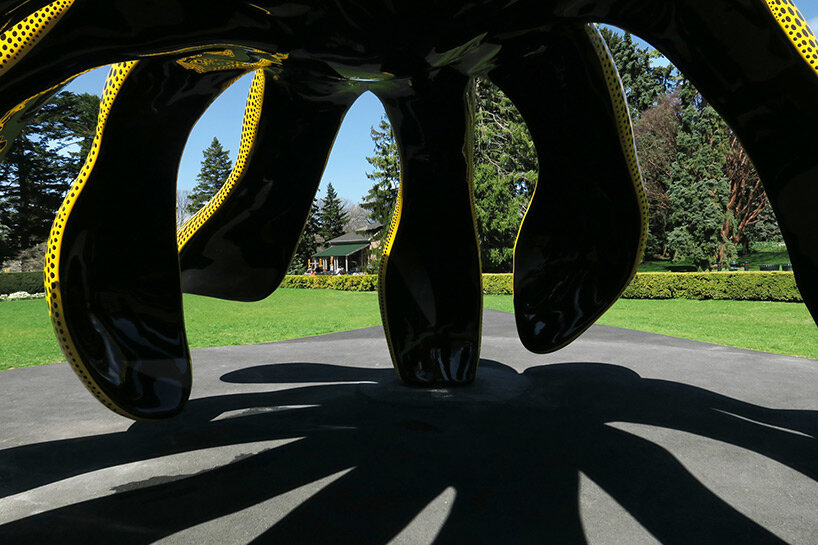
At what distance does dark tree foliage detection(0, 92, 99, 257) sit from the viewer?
37.2 meters

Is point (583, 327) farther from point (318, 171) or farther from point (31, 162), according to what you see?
point (31, 162)

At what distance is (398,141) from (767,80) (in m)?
4.20

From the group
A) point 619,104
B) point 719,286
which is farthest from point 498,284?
point 619,104

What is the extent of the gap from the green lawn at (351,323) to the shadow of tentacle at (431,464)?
669 cm

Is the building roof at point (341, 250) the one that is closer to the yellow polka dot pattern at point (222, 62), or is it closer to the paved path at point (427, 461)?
the paved path at point (427, 461)

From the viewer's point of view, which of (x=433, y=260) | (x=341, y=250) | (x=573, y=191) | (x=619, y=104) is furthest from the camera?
(x=341, y=250)

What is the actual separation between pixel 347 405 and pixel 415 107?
3.62 meters

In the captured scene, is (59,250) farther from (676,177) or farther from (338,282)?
(676,177)

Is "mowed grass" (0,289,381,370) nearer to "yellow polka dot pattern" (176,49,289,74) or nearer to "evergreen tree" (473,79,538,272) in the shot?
"yellow polka dot pattern" (176,49,289,74)

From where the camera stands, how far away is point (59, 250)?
431cm

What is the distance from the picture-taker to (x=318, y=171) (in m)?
6.44

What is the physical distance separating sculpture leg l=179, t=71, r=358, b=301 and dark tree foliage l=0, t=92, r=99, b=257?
39163 mm

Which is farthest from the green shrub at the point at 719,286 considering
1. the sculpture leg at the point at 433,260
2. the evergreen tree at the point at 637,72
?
the evergreen tree at the point at 637,72

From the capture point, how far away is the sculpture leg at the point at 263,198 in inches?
228
